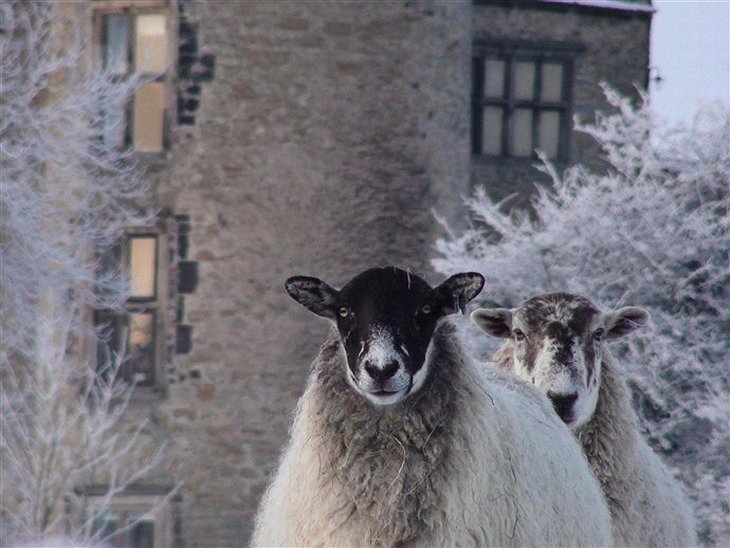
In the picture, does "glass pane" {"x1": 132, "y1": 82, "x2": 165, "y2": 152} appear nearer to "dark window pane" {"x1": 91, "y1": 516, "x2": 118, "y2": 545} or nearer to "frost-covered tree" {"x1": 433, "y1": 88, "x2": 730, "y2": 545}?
"dark window pane" {"x1": 91, "y1": 516, "x2": 118, "y2": 545}

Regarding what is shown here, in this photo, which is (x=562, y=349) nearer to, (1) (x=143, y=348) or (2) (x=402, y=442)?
(2) (x=402, y=442)

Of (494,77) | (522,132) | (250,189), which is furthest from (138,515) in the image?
(494,77)

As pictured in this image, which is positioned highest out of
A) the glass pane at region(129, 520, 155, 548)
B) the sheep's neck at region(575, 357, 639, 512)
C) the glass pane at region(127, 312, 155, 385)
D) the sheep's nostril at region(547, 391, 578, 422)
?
the sheep's nostril at region(547, 391, 578, 422)

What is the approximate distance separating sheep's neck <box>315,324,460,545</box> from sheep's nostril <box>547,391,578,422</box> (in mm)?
1676

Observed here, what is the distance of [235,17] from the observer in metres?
19.5

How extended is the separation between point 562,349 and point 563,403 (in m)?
0.31

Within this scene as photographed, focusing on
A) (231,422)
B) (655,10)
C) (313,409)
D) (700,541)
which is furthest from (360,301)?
(655,10)

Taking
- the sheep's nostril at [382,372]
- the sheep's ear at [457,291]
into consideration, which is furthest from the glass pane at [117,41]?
the sheep's nostril at [382,372]

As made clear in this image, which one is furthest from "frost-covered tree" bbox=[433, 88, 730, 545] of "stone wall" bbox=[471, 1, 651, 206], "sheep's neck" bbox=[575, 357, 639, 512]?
"sheep's neck" bbox=[575, 357, 639, 512]

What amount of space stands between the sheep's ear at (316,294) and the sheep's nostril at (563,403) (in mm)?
1746

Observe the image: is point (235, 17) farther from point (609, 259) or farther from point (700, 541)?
point (700, 541)

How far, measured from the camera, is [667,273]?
14.5m

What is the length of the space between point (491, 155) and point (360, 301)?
623 inches

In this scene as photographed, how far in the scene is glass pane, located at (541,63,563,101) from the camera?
21.3m
